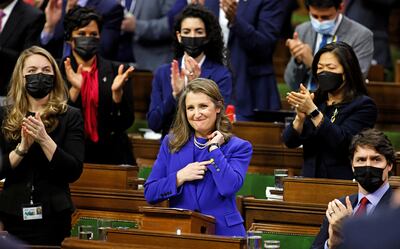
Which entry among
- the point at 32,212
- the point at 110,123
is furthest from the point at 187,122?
the point at 110,123

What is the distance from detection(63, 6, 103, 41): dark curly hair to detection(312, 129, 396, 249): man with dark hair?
207 cm

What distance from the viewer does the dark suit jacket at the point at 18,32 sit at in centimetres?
687

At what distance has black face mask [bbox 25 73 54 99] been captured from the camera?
5.38 meters

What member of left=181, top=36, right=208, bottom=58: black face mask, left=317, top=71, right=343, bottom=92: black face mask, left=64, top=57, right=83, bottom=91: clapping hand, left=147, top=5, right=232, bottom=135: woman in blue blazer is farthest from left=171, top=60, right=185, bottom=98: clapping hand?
left=317, top=71, right=343, bottom=92: black face mask

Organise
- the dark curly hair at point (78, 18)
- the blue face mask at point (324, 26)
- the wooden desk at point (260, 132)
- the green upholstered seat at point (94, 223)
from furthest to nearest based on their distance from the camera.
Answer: the blue face mask at point (324, 26) < the wooden desk at point (260, 132) < the dark curly hair at point (78, 18) < the green upholstered seat at point (94, 223)

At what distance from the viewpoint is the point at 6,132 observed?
17.6 feet

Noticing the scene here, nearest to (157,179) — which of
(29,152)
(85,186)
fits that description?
(29,152)

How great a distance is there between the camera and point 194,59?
6223mm

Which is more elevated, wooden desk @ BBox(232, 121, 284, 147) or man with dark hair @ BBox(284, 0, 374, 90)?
man with dark hair @ BBox(284, 0, 374, 90)

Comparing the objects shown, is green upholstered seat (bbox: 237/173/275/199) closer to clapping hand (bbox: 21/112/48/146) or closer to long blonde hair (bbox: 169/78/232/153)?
long blonde hair (bbox: 169/78/232/153)

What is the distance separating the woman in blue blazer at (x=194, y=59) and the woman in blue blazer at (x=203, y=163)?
1.06 meters

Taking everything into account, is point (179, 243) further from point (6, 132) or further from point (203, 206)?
point (6, 132)

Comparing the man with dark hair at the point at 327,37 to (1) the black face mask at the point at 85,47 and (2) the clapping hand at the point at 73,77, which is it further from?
(2) the clapping hand at the point at 73,77

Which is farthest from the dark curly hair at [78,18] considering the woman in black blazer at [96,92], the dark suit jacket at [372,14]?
the dark suit jacket at [372,14]
